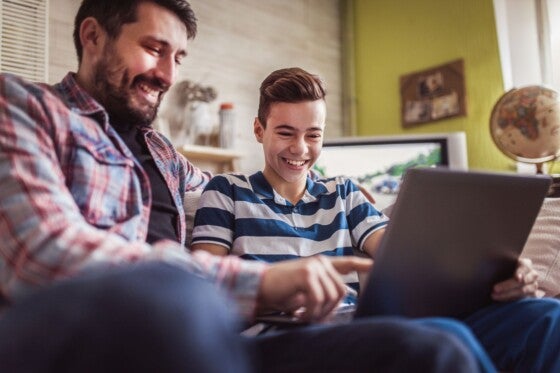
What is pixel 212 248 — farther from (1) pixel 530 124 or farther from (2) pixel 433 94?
(2) pixel 433 94

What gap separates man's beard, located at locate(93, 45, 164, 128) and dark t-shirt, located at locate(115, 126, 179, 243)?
0.07m

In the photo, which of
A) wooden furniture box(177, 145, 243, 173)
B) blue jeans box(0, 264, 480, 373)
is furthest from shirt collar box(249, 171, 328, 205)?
wooden furniture box(177, 145, 243, 173)

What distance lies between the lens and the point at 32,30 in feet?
8.21

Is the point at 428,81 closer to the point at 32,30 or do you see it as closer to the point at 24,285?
the point at 32,30

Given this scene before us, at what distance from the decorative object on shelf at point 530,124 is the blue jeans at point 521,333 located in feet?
4.89

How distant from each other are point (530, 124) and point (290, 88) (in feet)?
4.56

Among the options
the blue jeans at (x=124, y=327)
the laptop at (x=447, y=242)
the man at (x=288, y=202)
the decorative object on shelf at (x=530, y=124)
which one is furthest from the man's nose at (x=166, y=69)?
the decorative object on shelf at (x=530, y=124)

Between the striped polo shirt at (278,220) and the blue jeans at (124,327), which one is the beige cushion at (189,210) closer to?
the striped polo shirt at (278,220)

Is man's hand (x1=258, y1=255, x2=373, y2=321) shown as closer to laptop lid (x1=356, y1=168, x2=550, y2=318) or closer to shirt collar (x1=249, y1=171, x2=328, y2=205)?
laptop lid (x1=356, y1=168, x2=550, y2=318)

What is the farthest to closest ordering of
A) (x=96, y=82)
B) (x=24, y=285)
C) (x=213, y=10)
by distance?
1. (x=213, y=10)
2. (x=96, y=82)
3. (x=24, y=285)

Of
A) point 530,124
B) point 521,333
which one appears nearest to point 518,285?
point 521,333

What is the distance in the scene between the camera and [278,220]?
1310 millimetres

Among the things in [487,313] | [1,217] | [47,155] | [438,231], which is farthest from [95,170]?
[487,313]

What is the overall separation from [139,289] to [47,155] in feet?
1.57
